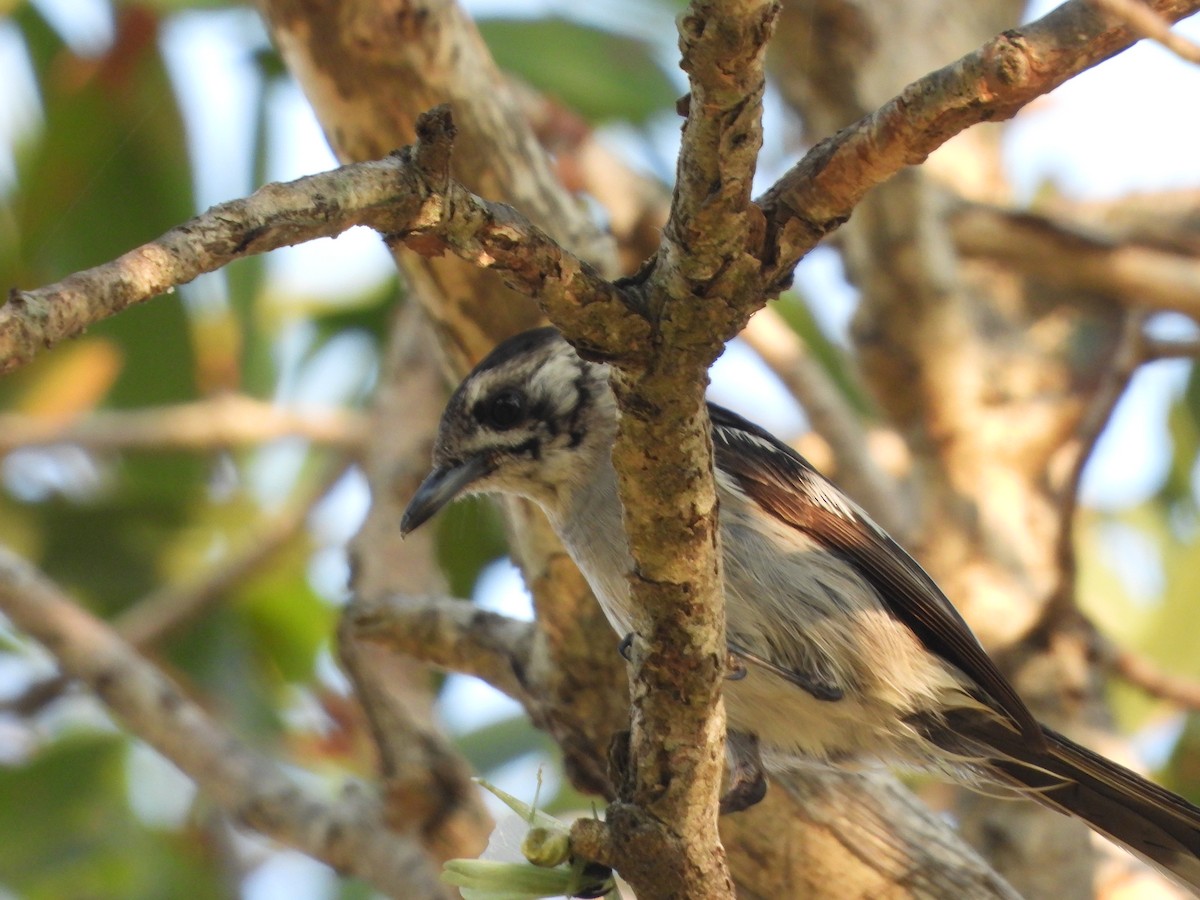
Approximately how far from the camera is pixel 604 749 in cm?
375

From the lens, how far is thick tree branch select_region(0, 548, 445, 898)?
4352mm

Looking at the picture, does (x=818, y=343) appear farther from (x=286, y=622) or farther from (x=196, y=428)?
(x=196, y=428)

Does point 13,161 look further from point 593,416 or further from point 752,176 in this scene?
point 752,176

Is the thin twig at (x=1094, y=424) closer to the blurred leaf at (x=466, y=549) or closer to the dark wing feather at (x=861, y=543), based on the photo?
the dark wing feather at (x=861, y=543)

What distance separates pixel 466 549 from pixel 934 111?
4.63 m

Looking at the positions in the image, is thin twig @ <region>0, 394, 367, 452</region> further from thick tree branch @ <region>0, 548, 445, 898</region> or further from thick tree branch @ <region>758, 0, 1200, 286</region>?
thick tree branch @ <region>758, 0, 1200, 286</region>

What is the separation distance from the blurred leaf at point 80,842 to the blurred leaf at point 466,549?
64.4 inches

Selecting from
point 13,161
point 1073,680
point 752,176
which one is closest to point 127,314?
point 13,161

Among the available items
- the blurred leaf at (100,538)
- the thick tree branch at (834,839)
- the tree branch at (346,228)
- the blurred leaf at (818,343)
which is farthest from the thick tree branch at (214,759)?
the blurred leaf at (818,343)

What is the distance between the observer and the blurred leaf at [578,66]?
6.57 meters

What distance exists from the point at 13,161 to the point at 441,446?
4.34 m

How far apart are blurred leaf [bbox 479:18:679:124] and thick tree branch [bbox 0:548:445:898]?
10.3 feet

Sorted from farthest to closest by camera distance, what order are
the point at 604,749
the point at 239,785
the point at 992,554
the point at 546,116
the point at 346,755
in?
the point at 346,755, the point at 546,116, the point at 992,554, the point at 239,785, the point at 604,749

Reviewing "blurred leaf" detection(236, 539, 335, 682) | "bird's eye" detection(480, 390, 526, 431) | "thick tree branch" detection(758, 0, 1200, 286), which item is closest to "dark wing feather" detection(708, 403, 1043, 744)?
"bird's eye" detection(480, 390, 526, 431)
